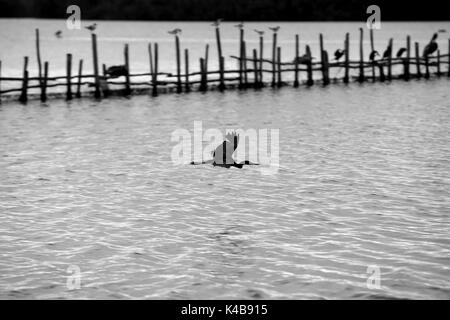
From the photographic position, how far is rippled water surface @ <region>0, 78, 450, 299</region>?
29.6ft

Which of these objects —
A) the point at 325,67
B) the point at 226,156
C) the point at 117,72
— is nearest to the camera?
the point at 226,156

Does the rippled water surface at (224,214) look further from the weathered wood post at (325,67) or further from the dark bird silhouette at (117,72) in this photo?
the weathered wood post at (325,67)

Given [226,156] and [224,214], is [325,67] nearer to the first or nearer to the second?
[226,156]

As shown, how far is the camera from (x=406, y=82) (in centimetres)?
3838

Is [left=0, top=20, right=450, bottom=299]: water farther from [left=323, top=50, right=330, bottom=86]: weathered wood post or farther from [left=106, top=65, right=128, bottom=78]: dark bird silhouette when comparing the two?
[left=323, top=50, right=330, bottom=86]: weathered wood post

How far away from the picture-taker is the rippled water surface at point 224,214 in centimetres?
901

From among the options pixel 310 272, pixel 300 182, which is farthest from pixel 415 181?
pixel 310 272

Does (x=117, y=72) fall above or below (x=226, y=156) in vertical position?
above

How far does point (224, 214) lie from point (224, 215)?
7cm

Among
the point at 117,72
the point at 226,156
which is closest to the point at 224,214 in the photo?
the point at 226,156

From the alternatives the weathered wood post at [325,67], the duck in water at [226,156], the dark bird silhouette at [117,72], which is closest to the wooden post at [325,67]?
the weathered wood post at [325,67]

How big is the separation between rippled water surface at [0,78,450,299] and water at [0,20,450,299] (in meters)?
0.03

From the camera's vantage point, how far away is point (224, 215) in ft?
40.0
